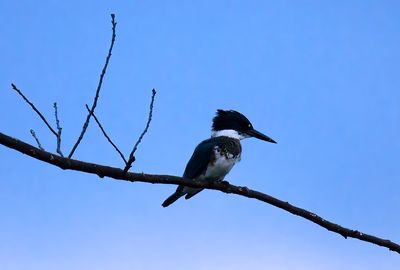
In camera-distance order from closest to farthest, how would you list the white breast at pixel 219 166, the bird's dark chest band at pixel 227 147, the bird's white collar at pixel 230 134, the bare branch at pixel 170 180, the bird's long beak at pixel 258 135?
the bare branch at pixel 170 180 → the white breast at pixel 219 166 → the bird's dark chest band at pixel 227 147 → the bird's white collar at pixel 230 134 → the bird's long beak at pixel 258 135

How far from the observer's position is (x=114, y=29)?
3133mm

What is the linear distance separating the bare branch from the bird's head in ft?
8.26

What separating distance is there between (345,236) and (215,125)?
3.43m

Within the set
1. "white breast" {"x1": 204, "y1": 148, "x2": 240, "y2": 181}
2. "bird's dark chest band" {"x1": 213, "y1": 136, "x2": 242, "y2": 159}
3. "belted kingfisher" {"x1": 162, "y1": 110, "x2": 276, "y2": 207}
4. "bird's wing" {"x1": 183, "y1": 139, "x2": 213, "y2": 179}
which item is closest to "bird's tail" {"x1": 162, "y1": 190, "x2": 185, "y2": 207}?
"belted kingfisher" {"x1": 162, "y1": 110, "x2": 276, "y2": 207}

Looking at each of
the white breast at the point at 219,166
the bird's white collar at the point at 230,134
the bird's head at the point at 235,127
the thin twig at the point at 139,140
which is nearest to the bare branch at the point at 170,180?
the thin twig at the point at 139,140

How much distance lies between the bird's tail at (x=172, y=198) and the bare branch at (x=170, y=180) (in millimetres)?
1669

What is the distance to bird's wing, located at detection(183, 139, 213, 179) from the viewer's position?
6121mm

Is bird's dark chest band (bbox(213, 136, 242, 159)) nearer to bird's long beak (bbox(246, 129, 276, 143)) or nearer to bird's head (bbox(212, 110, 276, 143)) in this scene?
bird's head (bbox(212, 110, 276, 143))

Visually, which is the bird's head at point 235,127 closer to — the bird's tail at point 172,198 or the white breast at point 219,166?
the white breast at point 219,166

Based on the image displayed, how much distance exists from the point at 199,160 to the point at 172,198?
1.58 ft

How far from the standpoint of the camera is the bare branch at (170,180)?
2902 millimetres

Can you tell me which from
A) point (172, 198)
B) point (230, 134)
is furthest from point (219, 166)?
point (230, 134)

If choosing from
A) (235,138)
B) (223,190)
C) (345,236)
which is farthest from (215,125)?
(345,236)

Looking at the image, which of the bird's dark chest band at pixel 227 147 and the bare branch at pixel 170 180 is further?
the bird's dark chest band at pixel 227 147
